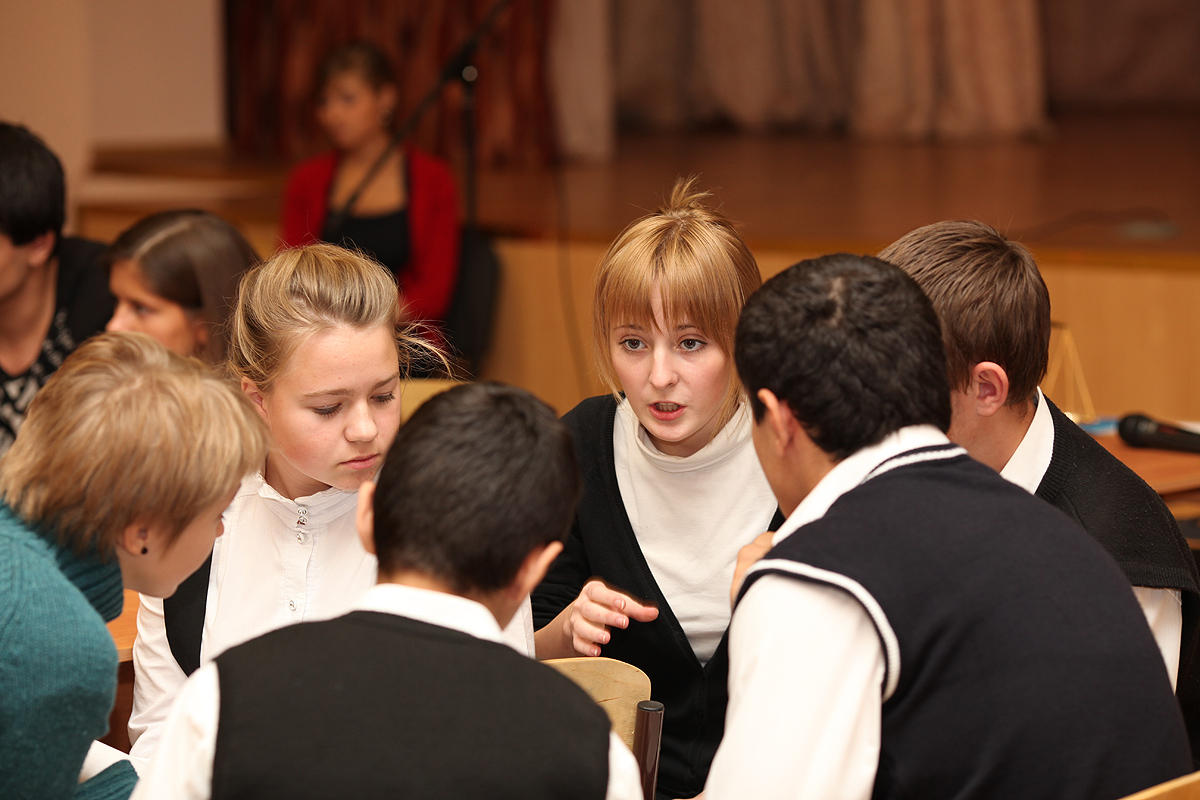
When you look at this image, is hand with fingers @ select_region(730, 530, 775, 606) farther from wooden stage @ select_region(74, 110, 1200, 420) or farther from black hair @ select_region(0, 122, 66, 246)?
black hair @ select_region(0, 122, 66, 246)

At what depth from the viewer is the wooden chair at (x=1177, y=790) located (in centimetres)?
95

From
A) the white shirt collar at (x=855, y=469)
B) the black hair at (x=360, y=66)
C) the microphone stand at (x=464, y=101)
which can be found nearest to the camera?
the white shirt collar at (x=855, y=469)

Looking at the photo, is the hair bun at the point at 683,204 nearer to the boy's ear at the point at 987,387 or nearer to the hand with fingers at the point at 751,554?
the boy's ear at the point at 987,387

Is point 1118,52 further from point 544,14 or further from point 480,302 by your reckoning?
point 480,302

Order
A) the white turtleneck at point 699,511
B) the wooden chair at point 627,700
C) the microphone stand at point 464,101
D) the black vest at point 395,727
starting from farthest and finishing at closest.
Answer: the microphone stand at point 464,101 < the white turtleneck at point 699,511 < the wooden chair at point 627,700 < the black vest at point 395,727

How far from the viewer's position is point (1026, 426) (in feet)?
4.82

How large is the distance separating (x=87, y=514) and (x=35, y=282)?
1.68 m

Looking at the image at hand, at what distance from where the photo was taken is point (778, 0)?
689 centimetres

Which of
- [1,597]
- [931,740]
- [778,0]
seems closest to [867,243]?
[931,740]

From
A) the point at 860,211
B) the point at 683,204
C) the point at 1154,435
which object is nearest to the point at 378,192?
the point at 860,211

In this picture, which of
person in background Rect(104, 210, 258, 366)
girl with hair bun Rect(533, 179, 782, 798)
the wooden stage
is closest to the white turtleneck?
girl with hair bun Rect(533, 179, 782, 798)

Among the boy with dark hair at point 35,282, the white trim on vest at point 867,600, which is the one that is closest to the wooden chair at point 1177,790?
the white trim on vest at point 867,600

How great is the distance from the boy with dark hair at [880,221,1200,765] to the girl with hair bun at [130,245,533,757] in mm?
614

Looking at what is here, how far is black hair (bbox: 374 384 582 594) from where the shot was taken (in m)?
0.98
